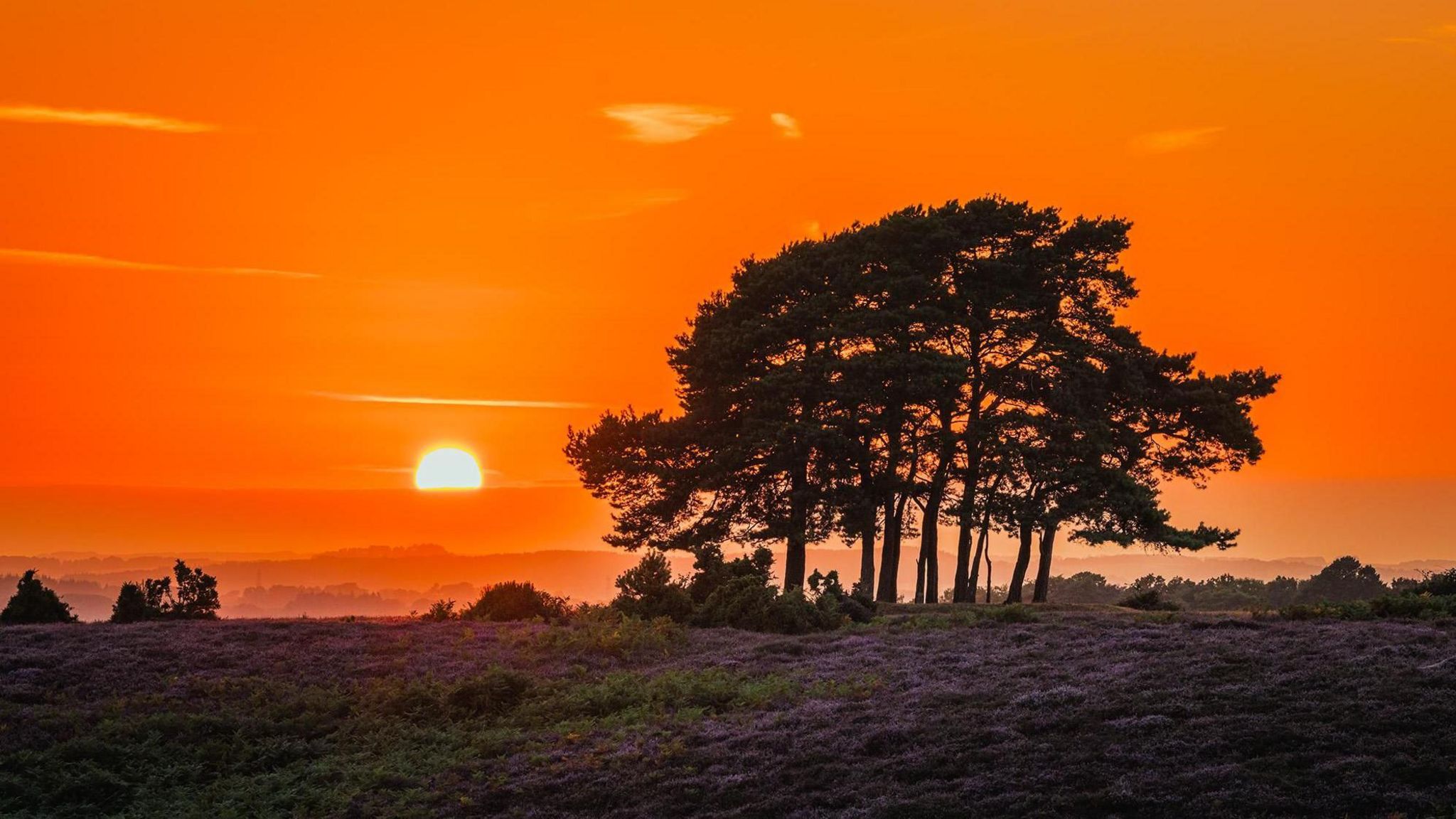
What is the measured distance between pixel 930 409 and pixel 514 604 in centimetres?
2029

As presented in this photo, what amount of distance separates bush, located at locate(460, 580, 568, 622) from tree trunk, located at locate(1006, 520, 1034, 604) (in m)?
20.2

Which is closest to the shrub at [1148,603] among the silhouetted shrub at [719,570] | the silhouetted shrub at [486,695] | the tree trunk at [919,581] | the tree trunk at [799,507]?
the tree trunk at [919,581]

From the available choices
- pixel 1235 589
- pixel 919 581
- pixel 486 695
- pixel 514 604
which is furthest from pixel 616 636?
pixel 1235 589

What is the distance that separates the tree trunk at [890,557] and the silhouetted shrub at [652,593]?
499 inches

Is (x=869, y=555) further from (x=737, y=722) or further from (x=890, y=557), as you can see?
(x=737, y=722)

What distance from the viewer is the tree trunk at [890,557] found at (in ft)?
173

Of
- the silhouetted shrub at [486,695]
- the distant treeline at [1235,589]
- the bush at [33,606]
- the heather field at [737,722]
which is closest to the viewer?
the heather field at [737,722]

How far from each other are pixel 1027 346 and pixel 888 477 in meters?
8.46

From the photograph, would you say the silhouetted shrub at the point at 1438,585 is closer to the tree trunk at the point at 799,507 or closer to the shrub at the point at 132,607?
the tree trunk at the point at 799,507

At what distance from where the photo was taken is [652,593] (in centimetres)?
4203

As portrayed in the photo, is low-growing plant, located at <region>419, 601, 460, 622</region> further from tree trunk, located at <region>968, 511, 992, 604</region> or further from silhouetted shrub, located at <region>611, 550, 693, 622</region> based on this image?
tree trunk, located at <region>968, 511, 992, 604</region>

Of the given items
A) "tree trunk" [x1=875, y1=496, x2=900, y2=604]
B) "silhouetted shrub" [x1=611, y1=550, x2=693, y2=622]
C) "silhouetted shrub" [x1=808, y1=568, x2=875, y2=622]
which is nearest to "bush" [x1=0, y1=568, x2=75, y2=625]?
"silhouetted shrub" [x1=611, y1=550, x2=693, y2=622]

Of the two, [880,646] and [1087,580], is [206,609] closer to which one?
[880,646]

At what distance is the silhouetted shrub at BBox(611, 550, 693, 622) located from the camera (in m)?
41.4
